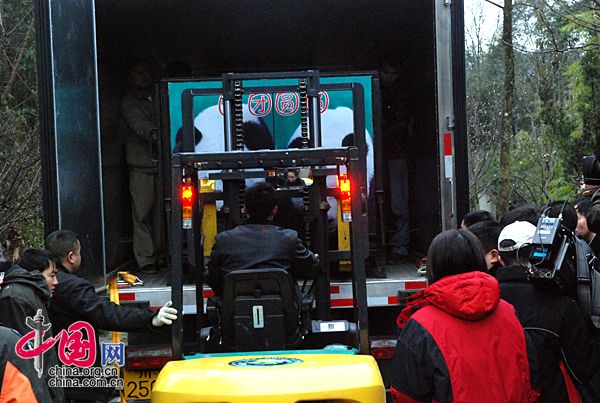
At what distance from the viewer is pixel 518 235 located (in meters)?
3.31

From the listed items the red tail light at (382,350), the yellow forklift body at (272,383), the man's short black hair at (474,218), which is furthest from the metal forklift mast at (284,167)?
the man's short black hair at (474,218)

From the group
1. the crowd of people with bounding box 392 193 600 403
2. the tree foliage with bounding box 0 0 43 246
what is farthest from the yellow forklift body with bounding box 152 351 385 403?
A: the tree foliage with bounding box 0 0 43 246

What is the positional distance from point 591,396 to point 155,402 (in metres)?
2.26

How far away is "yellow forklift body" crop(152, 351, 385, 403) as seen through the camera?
3.00 metres

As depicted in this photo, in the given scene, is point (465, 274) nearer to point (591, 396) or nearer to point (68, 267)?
point (591, 396)

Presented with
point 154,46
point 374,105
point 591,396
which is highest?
point 154,46

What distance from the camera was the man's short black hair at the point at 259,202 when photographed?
4102mm

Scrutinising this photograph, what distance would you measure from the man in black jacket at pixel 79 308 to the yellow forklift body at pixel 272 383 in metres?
0.91

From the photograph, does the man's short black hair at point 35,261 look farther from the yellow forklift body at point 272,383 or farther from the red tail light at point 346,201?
the red tail light at point 346,201

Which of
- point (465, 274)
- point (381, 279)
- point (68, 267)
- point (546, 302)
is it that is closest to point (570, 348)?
point (546, 302)

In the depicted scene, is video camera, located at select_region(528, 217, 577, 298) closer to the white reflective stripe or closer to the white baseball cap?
the white baseball cap

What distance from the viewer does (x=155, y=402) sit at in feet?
10.3

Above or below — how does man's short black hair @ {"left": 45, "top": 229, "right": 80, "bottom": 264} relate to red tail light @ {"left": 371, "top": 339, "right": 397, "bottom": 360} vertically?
above

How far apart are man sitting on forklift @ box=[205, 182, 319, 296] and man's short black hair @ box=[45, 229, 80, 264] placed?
1.06m
